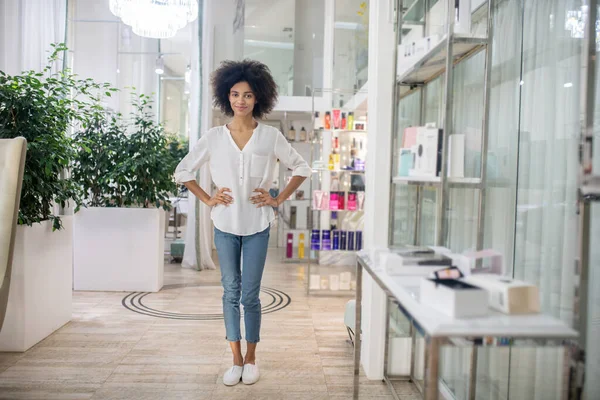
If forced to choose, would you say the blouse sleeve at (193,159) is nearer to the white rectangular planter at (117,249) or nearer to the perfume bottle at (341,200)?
the white rectangular planter at (117,249)

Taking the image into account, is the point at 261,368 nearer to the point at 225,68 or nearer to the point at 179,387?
the point at 179,387

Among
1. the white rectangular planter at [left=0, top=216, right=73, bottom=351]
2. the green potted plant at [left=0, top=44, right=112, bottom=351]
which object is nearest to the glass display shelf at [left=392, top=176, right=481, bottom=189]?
the green potted plant at [left=0, top=44, right=112, bottom=351]

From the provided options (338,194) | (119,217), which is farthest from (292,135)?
(119,217)

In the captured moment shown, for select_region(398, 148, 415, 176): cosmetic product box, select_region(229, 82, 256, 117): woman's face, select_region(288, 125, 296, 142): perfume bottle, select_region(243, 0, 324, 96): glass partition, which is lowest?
select_region(398, 148, 415, 176): cosmetic product box

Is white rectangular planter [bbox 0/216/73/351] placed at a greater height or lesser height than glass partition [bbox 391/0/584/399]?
lesser

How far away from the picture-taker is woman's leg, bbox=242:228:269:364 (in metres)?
2.35

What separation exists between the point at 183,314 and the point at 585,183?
301cm

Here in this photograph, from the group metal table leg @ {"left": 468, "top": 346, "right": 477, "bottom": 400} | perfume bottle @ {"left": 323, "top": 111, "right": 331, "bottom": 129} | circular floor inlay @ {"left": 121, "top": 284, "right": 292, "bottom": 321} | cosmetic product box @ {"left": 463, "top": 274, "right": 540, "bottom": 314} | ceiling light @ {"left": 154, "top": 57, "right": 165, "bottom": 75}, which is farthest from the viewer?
ceiling light @ {"left": 154, "top": 57, "right": 165, "bottom": 75}

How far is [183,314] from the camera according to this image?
3619mm

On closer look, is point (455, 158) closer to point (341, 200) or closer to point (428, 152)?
point (428, 152)

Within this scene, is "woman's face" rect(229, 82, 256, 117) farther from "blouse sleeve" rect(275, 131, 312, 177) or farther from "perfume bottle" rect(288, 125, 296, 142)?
"perfume bottle" rect(288, 125, 296, 142)

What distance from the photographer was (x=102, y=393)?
2.21 metres

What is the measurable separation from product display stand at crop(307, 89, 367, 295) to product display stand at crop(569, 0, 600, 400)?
3.09m

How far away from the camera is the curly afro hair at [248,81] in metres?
2.45
